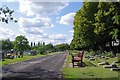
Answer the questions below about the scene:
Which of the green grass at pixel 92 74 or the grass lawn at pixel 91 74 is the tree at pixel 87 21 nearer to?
the grass lawn at pixel 91 74

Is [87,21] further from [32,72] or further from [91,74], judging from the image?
[91,74]

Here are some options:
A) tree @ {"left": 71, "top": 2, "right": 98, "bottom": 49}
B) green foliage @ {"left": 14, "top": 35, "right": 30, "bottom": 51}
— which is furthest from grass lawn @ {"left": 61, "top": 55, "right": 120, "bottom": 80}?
green foliage @ {"left": 14, "top": 35, "right": 30, "bottom": 51}

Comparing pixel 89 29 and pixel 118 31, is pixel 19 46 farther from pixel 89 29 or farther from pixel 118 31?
pixel 118 31

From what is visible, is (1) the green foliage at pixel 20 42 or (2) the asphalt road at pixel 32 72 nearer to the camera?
(2) the asphalt road at pixel 32 72

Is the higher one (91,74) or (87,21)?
(87,21)

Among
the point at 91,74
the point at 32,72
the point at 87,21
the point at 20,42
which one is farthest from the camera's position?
the point at 20,42

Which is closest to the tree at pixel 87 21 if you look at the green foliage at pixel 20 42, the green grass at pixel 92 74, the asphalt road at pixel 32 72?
the asphalt road at pixel 32 72

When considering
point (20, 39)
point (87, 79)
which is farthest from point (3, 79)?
point (20, 39)

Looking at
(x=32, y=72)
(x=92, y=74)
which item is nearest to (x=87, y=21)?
(x=32, y=72)

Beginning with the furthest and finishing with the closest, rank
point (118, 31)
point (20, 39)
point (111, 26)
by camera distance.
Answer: point (20, 39) < point (111, 26) < point (118, 31)

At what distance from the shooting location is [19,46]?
85.5m

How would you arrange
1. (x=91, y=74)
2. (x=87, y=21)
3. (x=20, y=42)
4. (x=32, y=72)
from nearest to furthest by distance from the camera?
1. (x=91, y=74)
2. (x=32, y=72)
3. (x=87, y=21)
4. (x=20, y=42)

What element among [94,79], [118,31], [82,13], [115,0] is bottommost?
[94,79]

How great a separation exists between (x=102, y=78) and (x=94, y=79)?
63 cm
